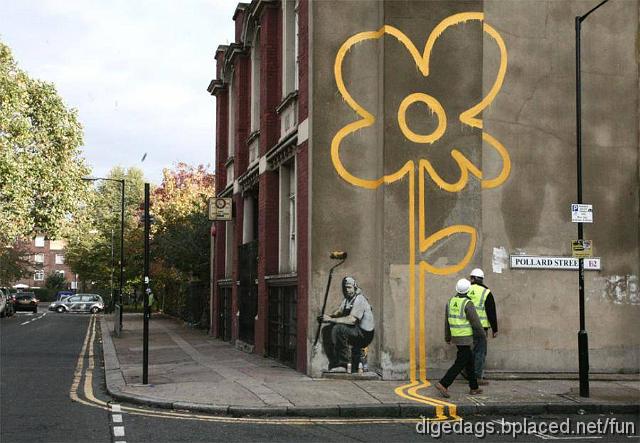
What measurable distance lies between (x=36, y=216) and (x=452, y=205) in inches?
1356

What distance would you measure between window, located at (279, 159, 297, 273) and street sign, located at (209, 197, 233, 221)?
201 inches

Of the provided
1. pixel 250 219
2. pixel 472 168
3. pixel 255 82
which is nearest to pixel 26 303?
pixel 250 219

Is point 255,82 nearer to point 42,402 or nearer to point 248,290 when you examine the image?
point 248,290

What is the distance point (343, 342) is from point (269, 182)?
577cm

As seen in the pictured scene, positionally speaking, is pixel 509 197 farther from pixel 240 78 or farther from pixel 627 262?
pixel 240 78

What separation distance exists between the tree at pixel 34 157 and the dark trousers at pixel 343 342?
2796cm

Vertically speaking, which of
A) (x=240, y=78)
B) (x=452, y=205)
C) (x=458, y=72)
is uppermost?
(x=240, y=78)

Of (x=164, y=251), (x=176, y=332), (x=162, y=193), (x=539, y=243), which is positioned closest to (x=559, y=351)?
(x=539, y=243)

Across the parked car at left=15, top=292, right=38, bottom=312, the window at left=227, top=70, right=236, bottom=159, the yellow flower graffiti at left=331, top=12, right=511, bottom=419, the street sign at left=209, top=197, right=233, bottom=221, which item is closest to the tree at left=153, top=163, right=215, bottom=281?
the window at left=227, top=70, right=236, bottom=159

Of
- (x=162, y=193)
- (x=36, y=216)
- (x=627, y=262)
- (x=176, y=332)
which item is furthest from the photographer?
(x=162, y=193)

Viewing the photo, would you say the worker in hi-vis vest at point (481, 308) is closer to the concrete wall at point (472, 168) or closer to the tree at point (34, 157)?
the concrete wall at point (472, 168)

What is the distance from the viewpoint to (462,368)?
12695mm

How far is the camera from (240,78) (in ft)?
78.9

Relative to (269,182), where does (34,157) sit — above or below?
above
